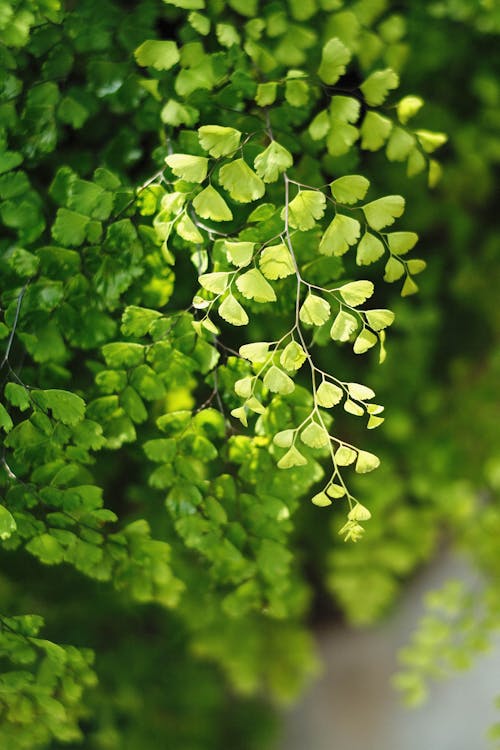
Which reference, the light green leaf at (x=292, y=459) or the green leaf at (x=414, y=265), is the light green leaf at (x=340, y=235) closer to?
the green leaf at (x=414, y=265)

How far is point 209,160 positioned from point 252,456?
0.34 meters

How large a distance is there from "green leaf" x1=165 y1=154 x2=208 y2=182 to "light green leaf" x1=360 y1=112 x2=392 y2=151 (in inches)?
9.3

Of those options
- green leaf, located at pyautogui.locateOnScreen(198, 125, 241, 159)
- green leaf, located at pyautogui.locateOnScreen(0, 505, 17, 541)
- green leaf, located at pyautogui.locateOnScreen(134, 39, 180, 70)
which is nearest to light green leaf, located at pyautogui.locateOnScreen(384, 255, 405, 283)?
green leaf, located at pyautogui.locateOnScreen(198, 125, 241, 159)

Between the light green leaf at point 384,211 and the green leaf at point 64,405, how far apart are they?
363 mm

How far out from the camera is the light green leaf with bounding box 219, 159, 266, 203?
0.66m

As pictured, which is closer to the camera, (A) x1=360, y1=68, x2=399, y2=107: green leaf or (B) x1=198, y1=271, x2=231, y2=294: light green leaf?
(B) x1=198, y1=271, x2=231, y2=294: light green leaf

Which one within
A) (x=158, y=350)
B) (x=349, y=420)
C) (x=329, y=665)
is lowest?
(x=329, y=665)

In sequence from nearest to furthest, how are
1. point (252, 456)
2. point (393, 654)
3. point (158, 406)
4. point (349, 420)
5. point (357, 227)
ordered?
point (357, 227)
point (252, 456)
point (158, 406)
point (349, 420)
point (393, 654)

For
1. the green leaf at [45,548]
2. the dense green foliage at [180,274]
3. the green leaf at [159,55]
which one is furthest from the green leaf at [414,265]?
the green leaf at [45,548]

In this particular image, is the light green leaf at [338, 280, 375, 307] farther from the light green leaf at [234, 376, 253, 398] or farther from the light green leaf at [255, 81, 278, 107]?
the light green leaf at [255, 81, 278, 107]

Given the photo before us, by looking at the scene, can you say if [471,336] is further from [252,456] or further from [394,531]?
[252,456]

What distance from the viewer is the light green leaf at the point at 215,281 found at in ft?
2.17

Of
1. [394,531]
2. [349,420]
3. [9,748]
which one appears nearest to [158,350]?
[9,748]

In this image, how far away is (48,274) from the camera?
0.77 meters
